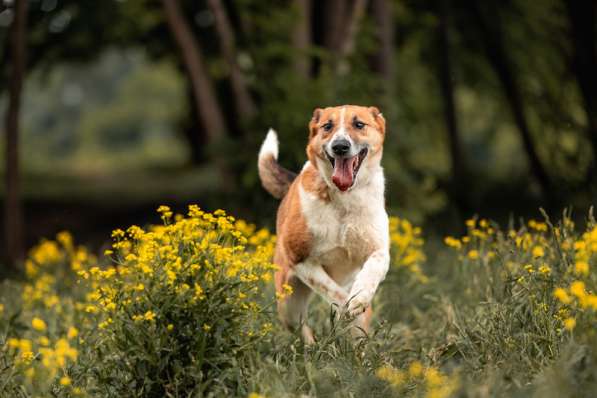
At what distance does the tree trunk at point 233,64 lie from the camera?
11887mm

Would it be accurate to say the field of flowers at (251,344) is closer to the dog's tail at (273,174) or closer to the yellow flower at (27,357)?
the yellow flower at (27,357)

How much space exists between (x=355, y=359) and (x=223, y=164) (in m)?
7.29

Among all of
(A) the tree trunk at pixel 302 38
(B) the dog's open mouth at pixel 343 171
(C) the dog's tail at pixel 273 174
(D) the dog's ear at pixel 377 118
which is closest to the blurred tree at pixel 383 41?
(A) the tree trunk at pixel 302 38

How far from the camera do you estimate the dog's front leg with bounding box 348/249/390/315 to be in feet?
17.5

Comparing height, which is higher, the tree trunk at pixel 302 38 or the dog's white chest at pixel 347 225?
the tree trunk at pixel 302 38

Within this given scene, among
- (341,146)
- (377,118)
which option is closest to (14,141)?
(377,118)

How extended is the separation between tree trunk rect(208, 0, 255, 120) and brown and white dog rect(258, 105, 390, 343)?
628 centimetres

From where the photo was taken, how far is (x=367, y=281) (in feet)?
17.8

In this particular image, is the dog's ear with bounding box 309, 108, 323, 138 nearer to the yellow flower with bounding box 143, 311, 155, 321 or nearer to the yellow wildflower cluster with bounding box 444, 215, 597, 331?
the yellow wildflower cluster with bounding box 444, 215, 597, 331

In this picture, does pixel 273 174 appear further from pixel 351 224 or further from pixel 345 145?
pixel 345 145

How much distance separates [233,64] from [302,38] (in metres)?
1.14

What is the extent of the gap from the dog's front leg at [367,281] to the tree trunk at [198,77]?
687 centimetres

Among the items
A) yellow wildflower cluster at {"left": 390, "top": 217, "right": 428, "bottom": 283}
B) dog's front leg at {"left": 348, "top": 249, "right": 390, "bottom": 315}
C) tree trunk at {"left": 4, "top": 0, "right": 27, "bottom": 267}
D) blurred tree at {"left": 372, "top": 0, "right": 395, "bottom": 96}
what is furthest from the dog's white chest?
blurred tree at {"left": 372, "top": 0, "right": 395, "bottom": 96}

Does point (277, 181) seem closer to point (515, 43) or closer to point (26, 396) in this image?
point (26, 396)
